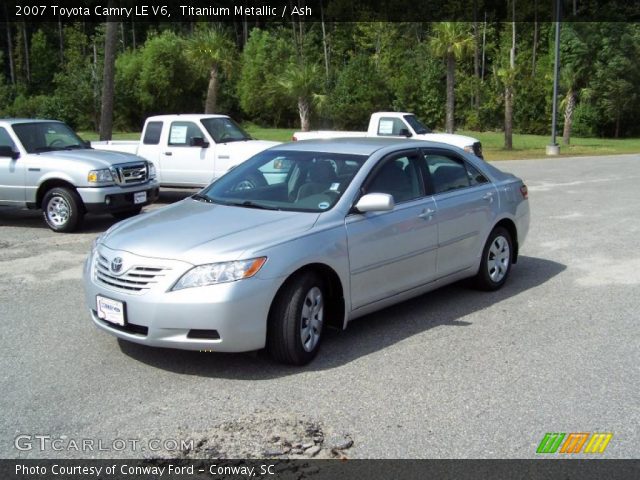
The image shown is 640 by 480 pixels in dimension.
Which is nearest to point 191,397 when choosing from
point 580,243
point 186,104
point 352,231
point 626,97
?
point 352,231

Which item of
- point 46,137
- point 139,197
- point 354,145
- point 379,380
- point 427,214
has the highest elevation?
point 46,137

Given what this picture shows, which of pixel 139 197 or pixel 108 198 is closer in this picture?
pixel 108 198

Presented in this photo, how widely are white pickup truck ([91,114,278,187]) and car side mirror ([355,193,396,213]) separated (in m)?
9.19

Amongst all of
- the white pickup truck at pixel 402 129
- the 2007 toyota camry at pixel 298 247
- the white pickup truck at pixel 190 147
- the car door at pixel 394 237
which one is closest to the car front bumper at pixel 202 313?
the 2007 toyota camry at pixel 298 247

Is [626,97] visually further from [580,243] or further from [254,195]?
[254,195]

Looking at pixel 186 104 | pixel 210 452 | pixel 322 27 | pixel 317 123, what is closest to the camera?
pixel 210 452

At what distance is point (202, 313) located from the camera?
4.92 metres

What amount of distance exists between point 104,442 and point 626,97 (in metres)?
56.8

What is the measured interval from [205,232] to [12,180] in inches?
301

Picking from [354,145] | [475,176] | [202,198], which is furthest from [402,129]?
[202,198]

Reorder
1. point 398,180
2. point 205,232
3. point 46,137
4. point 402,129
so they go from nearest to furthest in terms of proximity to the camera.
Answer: point 205,232 < point 398,180 < point 46,137 < point 402,129

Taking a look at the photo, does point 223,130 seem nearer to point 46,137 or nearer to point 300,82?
point 46,137

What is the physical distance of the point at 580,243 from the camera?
401 inches

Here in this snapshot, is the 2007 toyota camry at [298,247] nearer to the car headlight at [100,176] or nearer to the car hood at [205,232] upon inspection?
the car hood at [205,232]
